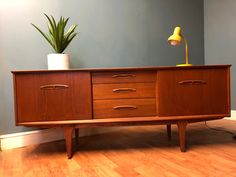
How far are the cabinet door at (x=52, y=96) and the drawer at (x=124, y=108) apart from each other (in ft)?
0.20

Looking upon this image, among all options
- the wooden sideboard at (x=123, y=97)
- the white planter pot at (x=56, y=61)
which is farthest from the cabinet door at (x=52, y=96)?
the white planter pot at (x=56, y=61)

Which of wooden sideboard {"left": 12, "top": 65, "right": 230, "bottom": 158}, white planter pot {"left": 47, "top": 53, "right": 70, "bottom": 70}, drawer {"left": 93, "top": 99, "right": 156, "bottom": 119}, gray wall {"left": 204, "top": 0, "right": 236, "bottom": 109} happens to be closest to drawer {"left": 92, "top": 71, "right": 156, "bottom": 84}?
wooden sideboard {"left": 12, "top": 65, "right": 230, "bottom": 158}

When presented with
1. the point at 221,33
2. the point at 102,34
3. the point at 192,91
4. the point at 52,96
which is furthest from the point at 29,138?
the point at 221,33

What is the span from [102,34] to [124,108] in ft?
2.65

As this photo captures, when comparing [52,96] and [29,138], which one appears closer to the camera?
[52,96]

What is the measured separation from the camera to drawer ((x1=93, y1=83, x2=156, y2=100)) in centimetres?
127

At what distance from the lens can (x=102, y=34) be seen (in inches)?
71.4

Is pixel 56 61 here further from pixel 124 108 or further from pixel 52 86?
pixel 124 108

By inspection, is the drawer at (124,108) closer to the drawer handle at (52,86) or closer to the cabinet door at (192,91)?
the cabinet door at (192,91)

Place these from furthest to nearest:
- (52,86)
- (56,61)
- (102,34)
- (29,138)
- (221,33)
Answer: (221,33), (102,34), (29,138), (56,61), (52,86)

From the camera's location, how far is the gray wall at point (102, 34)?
1.49 m

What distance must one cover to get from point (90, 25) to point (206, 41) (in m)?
1.33

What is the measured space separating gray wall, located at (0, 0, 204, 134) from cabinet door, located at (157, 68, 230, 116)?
72cm

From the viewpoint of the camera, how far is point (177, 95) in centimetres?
128
